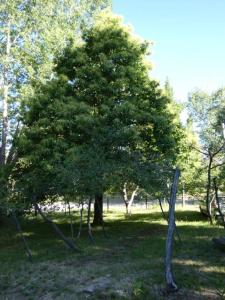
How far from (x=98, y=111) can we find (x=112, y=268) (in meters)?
9.55

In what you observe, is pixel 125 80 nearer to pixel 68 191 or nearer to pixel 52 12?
pixel 68 191

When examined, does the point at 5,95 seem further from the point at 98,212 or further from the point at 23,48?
the point at 98,212

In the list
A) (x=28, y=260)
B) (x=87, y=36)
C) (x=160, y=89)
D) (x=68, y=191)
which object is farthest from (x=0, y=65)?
(x=28, y=260)

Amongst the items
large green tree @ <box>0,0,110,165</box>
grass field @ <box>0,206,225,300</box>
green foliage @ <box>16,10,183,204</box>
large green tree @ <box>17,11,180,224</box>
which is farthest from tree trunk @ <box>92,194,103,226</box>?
large green tree @ <box>0,0,110,165</box>

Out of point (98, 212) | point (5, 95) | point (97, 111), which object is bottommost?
point (98, 212)

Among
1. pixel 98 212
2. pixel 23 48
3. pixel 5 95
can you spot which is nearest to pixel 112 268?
pixel 98 212

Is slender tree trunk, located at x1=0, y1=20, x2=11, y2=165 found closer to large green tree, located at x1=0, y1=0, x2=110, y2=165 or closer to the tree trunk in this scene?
large green tree, located at x1=0, y1=0, x2=110, y2=165

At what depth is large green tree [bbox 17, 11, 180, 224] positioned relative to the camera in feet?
55.3

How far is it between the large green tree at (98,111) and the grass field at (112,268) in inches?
113

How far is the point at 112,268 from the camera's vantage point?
447 inches

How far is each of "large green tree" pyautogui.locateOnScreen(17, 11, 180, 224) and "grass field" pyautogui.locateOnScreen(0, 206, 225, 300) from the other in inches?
113

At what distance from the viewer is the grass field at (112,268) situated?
9484 mm

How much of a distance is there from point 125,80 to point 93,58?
2665 millimetres

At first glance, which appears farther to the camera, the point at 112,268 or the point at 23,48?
the point at 23,48
